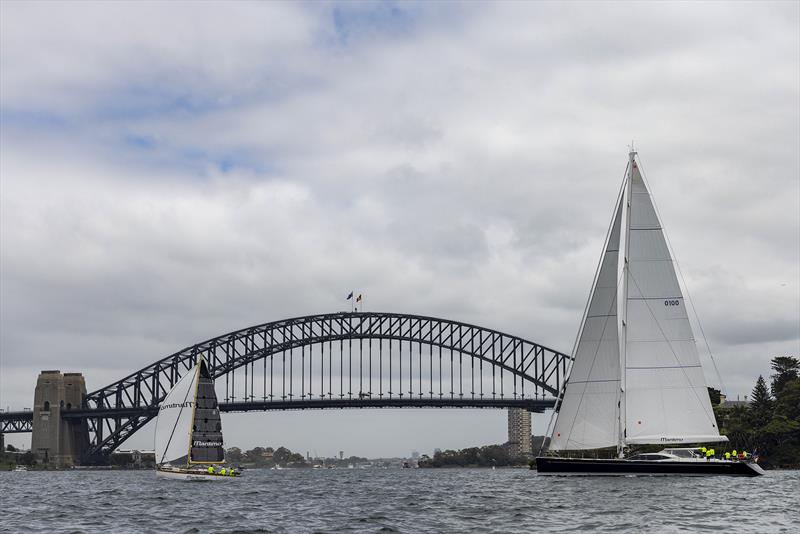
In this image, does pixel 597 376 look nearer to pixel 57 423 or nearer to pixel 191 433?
pixel 191 433

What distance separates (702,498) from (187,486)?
4124 cm

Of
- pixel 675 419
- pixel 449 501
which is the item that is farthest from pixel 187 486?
pixel 675 419

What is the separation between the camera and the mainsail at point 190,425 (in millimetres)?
86312

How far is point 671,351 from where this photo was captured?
5828 cm

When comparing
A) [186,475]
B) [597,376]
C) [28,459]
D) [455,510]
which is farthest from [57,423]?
[455,510]

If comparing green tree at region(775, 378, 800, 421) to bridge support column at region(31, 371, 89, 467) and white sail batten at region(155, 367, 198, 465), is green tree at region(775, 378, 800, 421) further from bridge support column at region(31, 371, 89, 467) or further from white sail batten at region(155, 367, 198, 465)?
bridge support column at region(31, 371, 89, 467)

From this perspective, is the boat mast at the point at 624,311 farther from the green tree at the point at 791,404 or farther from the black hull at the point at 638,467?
the green tree at the point at 791,404

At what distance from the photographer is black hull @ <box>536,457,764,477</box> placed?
57.3 m

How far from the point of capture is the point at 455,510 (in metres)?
48.2

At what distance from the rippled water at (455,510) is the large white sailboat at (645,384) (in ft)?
4.35

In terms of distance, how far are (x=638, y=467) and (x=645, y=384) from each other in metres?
4.26

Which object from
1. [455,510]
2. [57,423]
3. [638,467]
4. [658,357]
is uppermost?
[658,357]

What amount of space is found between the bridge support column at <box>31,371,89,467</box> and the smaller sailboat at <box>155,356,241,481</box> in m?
81.7

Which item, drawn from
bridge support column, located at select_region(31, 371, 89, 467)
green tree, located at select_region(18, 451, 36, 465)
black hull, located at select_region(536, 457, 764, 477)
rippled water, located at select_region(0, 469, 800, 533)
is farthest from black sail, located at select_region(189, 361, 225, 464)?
green tree, located at select_region(18, 451, 36, 465)
